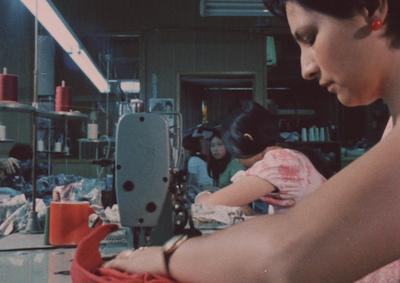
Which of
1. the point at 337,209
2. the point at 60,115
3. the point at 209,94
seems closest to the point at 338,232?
the point at 337,209

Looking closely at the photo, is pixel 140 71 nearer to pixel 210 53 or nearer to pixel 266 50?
pixel 210 53

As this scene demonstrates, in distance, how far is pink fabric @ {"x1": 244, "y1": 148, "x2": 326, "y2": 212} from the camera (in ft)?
6.83

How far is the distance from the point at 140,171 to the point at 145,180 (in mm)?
22

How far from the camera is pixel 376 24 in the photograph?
0.55 metres

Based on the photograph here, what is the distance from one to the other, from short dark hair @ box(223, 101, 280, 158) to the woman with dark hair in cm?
157

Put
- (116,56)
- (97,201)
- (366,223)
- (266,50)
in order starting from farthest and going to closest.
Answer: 1. (116,56)
2. (266,50)
3. (97,201)
4. (366,223)

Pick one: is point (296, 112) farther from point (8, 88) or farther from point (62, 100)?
point (8, 88)

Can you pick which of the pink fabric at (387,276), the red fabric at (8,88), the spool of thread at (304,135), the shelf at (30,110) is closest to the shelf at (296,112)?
the spool of thread at (304,135)

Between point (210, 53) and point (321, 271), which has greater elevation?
point (210, 53)

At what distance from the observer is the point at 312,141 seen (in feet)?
23.6

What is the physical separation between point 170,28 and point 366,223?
670 cm

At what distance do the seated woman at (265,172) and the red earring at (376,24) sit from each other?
4.87ft

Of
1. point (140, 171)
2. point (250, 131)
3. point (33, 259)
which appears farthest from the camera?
point (250, 131)

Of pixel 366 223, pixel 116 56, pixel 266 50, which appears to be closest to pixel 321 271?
pixel 366 223
